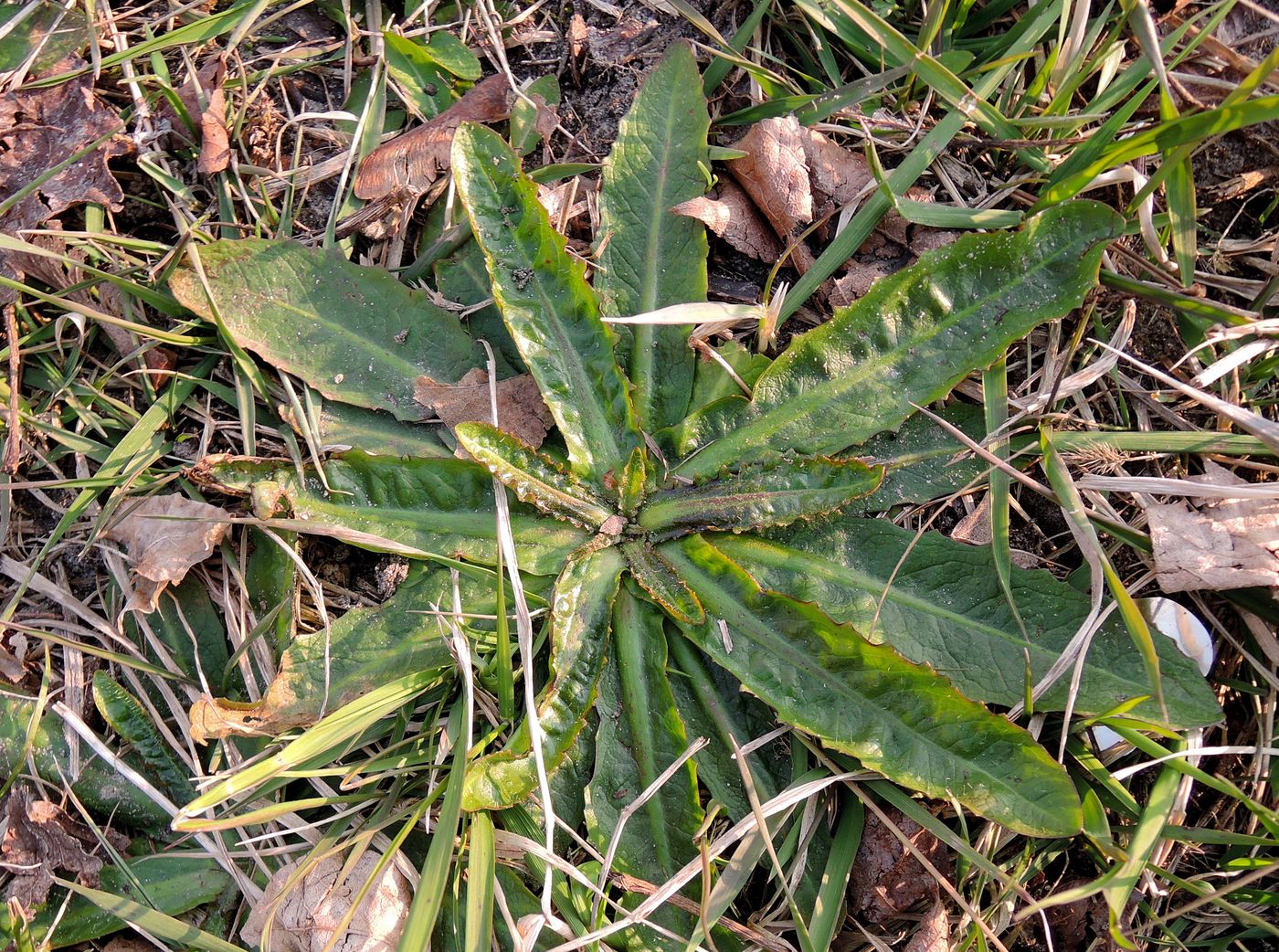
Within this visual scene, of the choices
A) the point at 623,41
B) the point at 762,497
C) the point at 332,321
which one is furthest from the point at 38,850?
the point at 623,41

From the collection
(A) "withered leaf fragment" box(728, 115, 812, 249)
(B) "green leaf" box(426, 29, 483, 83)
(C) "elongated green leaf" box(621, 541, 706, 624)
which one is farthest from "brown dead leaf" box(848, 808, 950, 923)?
(B) "green leaf" box(426, 29, 483, 83)

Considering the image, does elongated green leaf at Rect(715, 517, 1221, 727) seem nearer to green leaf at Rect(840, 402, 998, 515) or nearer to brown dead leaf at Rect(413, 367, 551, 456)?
green leaf at Rect(840, 402, 998, 515)

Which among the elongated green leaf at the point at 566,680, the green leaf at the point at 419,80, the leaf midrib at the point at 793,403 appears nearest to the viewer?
the elongated green leaf at the point at 566,680

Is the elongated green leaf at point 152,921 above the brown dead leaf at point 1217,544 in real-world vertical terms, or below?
below

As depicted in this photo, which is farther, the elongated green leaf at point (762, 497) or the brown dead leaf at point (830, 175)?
the brown dead leaf at point (830, 175)

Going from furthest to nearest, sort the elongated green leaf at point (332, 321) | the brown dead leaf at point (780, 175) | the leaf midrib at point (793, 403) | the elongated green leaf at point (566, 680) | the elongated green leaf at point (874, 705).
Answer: the brown dead leaf at point (780, 175), the elongated green leaf at point (332, 321), the leaf midrib at point (793, 403), the elongated green leaf at point (566, 680), the elongated green leaf at point (874, 705)

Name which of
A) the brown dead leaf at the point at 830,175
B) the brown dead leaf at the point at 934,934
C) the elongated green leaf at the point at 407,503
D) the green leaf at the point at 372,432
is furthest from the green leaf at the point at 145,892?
the brown dead leaf at the point at 830,175

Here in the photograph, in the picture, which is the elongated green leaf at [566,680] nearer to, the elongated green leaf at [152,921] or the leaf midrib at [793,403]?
the leaf midrib at [793,403]
